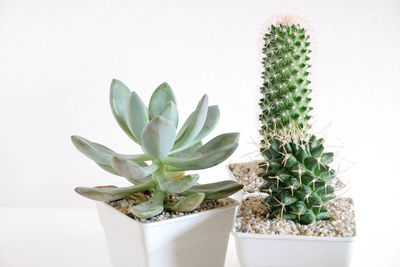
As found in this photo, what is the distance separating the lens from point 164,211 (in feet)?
3.04

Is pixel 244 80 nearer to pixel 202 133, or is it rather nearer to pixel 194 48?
pixel 194 48

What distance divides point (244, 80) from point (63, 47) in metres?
0.62

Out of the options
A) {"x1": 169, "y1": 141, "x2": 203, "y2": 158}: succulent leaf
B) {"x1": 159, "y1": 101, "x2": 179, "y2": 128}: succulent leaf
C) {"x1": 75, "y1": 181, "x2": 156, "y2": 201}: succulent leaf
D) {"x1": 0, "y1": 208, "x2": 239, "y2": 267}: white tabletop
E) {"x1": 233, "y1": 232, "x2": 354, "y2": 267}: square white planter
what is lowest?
{"x1": 0, "y1": 208, "x2": 239, "y2": 267}: white tabletop

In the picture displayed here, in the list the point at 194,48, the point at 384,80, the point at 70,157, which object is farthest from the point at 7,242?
the point at 384,80

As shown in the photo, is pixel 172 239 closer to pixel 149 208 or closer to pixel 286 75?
pixel 149 208

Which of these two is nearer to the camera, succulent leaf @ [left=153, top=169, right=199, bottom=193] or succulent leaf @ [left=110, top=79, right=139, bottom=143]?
succulent leaf @ [left=153, top=169, right=199, bottom=193]

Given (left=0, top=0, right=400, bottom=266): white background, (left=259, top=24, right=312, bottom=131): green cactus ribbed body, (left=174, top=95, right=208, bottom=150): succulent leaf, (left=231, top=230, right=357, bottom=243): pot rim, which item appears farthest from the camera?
(left=0, top=0, right=400, bottom=266): white background

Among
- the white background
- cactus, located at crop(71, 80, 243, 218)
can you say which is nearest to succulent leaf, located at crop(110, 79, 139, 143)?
cactus, located at crop(71, 80, 243, 218)

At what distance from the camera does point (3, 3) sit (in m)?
1.72

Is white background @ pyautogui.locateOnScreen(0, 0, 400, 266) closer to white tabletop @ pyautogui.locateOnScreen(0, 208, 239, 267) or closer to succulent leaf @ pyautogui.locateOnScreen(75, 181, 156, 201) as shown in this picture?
white tabletop @ pyautogui.locateOnScreen(0, 208, 239, 267)

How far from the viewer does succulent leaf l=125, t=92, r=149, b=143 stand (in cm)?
91

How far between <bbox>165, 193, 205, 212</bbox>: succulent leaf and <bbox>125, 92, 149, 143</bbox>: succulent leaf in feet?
0.51

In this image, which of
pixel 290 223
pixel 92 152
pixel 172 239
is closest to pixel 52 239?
pixel 92 152

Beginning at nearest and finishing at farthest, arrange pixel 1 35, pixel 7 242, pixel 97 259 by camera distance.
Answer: pixel 97 259 → pixel 7 242 → pixel 1 35
